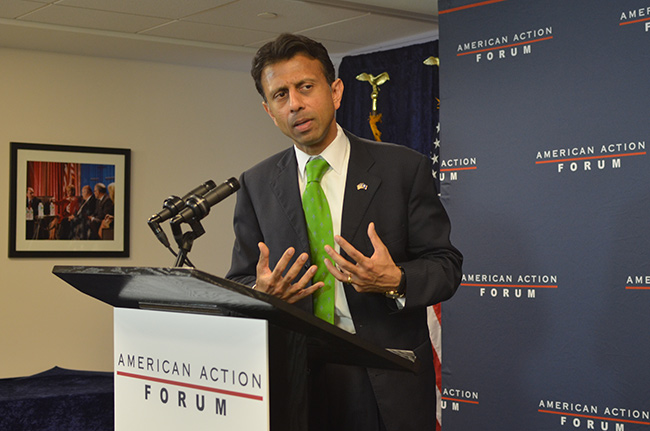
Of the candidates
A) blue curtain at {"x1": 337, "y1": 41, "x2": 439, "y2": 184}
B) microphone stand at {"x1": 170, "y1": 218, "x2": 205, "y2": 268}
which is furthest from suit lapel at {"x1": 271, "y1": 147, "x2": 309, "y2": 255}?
blue curtain at {"x1": 337, "y1": 41, "x2": 439, "y2": 184}

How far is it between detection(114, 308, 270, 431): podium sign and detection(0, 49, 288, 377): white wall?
4357 mm

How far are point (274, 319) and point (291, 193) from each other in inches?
33.6

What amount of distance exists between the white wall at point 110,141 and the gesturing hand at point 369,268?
4215mm

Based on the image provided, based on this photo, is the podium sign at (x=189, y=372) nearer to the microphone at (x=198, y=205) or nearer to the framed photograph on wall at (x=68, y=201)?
the microphone at (x=198, y=205)

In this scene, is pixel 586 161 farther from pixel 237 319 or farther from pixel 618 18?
pixel 237 319

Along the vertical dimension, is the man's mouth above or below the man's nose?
below

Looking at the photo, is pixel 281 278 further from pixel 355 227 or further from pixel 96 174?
pixel 96 174

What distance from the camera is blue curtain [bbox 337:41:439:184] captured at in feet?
17.0

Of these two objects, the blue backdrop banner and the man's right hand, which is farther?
the blue backdrop banner

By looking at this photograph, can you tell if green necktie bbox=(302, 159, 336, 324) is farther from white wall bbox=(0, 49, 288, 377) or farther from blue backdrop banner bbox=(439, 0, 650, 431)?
white wall bbox=(0, 49, 288, 377)

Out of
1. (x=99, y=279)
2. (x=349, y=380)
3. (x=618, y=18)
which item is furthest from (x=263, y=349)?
(x=618, y=18)

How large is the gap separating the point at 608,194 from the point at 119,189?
4015 millimetres

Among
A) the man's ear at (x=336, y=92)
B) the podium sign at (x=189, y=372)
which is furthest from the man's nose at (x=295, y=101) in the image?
the podium sign at (x=189, y=372)

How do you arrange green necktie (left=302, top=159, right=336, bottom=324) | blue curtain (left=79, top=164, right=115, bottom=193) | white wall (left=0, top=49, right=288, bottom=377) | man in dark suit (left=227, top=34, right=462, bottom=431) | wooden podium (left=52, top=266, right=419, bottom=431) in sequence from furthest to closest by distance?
blue curtain (left=79, top=164, right=115, bottom=193) → white wall (left=0, top=49, right=288, bottom=377) → green necktie (left=302, top=159, right=336, bottom=324) → man in dark suit (left=227, top=34, right=462, bottom=431) → wooden podium (left=52, top=266, right=419, bottom=431)
